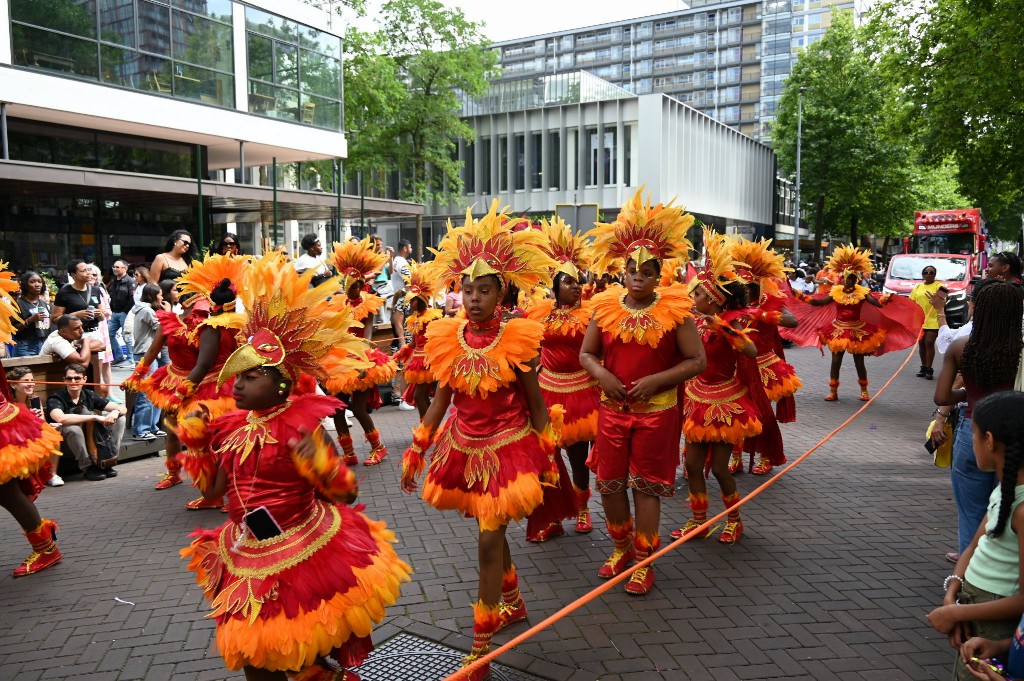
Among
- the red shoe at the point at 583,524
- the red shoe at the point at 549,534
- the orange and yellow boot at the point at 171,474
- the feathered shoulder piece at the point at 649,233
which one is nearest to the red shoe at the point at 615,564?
the red shoe at the point at 549,534

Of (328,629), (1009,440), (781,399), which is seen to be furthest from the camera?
(781,399)

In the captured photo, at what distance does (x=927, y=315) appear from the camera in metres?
13.6

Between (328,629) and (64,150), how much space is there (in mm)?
19691

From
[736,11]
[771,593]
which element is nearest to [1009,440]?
[771,593]

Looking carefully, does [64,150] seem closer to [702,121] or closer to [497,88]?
[497,88]

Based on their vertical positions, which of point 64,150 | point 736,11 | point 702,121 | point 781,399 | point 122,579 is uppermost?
point 736,11

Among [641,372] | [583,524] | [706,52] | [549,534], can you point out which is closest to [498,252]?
[641,372]

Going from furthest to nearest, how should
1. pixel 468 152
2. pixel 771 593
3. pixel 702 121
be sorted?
1. pixel 468 152
2. pixel 702 121
3. pixel 771 593

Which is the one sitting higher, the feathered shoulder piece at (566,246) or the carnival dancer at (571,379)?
the feathered shoulder piece at (566,246)

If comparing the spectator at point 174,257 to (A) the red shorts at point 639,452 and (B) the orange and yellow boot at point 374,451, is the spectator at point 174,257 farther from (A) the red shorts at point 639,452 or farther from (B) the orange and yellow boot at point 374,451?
(A) the red shorts at point 639,452

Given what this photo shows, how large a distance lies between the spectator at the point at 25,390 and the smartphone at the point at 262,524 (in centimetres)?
521

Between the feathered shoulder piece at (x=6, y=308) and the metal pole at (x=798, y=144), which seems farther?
the metal pole at (x=798, y=144)

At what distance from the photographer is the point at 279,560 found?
10.2 feet

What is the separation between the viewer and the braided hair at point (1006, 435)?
106 inches
